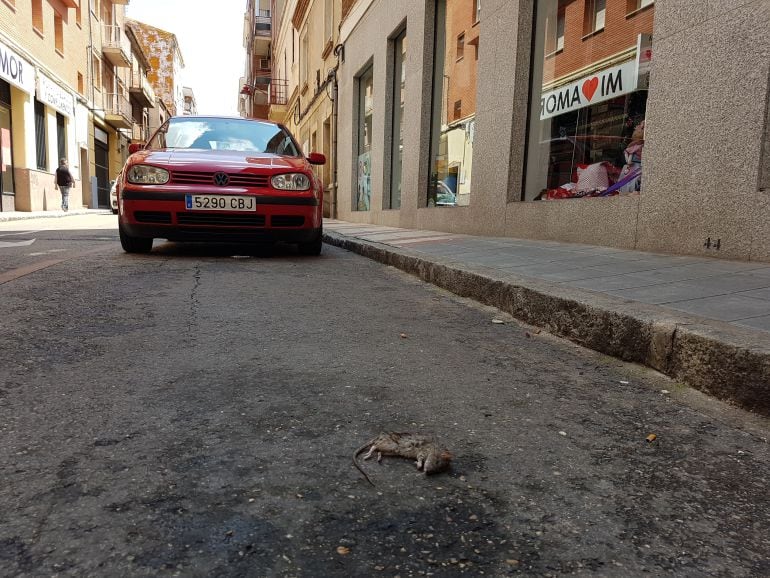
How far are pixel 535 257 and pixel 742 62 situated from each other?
1.99m

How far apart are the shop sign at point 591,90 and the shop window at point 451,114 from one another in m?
1.56

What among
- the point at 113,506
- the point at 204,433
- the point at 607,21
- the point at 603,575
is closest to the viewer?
the point at 603,575

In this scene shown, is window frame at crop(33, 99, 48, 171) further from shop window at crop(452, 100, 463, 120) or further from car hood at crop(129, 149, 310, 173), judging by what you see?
car hood at crop(129, 149, 310, 173)

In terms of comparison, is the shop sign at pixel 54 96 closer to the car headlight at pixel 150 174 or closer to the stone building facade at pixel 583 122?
the stone building facade at pixel 583 122

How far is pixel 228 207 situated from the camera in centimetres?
574

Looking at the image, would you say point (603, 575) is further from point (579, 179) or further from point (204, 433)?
point (579, 179)

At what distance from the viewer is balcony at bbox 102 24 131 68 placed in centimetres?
2938

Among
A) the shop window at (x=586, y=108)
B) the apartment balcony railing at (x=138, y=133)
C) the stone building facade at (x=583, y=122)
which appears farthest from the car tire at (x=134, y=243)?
the apartment balcony railing at (x=138, y=133)

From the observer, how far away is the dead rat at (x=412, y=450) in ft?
4.93

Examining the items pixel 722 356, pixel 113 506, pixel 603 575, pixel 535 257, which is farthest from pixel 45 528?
pixel 535 257

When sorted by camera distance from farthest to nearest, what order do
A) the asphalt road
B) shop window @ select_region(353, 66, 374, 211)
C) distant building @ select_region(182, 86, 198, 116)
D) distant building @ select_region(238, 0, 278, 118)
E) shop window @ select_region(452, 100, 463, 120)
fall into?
distant building @ select_region(182, 86, 198, 116)
distant building @ select_region(238, 0, 278, 118)
shop window @ select_region(353, 66, 374, 211)
shop window @ select_region(452, 100, 463, 120)
the asphalt road

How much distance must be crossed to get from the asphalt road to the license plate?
8.96ft

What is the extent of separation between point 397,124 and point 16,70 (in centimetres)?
1197

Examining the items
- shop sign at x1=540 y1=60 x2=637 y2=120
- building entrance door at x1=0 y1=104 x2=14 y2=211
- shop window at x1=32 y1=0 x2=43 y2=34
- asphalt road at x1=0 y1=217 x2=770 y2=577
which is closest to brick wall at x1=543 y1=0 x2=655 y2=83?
shop sign at x1=540 y1=60 x2=637 y2=120
